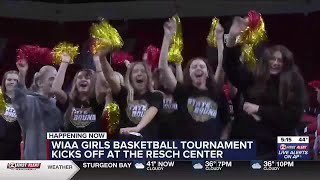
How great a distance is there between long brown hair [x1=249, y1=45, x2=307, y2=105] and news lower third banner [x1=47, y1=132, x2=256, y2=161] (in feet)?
1.29

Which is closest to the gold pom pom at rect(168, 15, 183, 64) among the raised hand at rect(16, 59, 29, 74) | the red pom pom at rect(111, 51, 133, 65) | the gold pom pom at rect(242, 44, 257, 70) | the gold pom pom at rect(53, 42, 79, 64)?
the red pom pom at rect(111, 51, 133, 65)

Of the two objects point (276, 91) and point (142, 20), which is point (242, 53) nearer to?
point (276, 91)

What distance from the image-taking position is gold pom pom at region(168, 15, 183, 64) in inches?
158

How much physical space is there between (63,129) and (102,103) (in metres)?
0.34

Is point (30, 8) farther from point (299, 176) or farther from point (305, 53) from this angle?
point (299, 176)

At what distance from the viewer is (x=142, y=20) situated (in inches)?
159

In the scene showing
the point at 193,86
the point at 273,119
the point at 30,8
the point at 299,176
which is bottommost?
the point at 299,176

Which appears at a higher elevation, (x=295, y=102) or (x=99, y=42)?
(x=99, y=42)

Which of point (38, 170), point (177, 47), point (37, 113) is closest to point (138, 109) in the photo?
point (177, 47)

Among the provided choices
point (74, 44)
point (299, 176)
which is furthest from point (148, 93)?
point (299, 176)

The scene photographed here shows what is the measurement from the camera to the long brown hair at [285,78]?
3.99m

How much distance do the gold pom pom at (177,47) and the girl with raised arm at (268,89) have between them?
1.07ft

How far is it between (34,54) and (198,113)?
1244 mm

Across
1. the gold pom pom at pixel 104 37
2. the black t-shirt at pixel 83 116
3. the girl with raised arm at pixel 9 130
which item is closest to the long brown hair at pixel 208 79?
the gold pom pom at pixel 104 37
